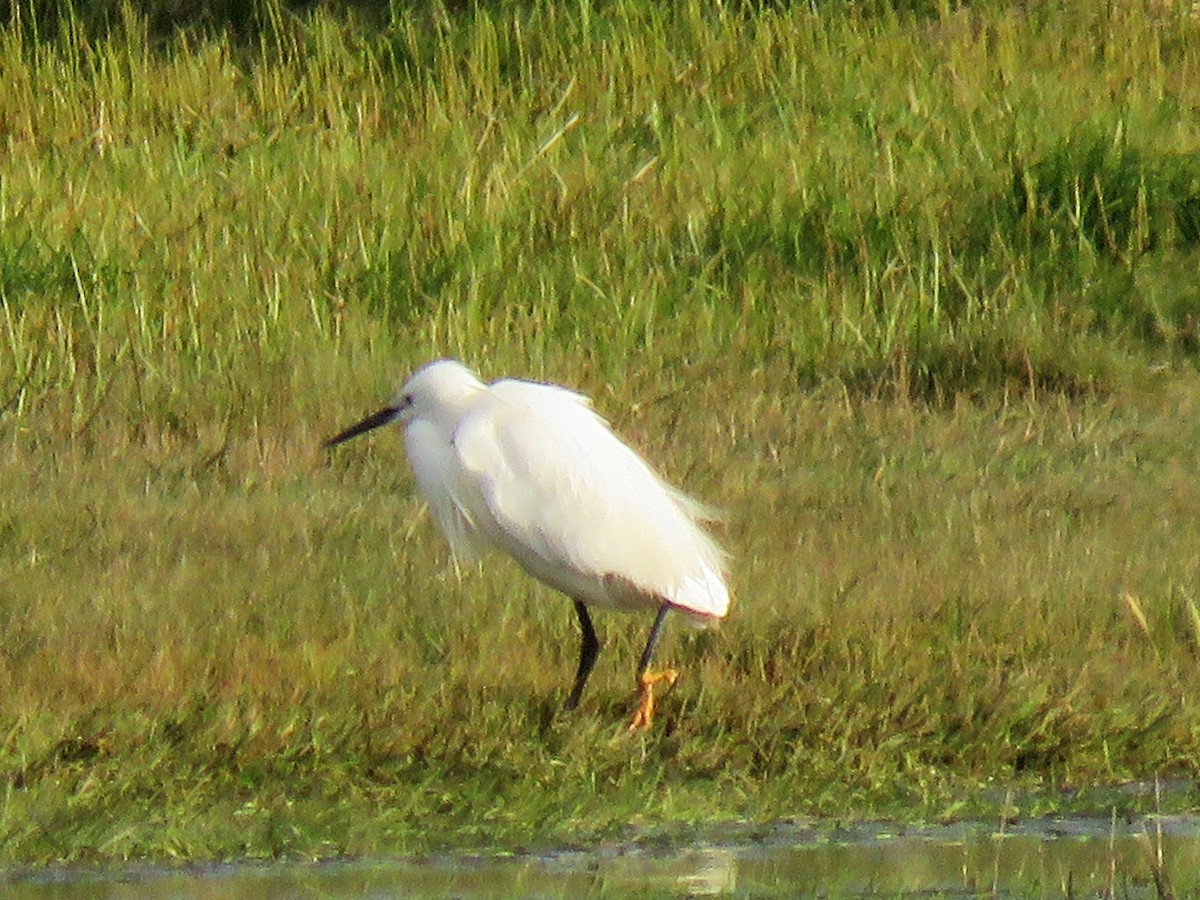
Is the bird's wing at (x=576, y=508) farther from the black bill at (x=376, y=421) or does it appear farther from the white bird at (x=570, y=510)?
the black bill at (x=376, y=421)

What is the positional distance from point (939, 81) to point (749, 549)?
4402 millimetres

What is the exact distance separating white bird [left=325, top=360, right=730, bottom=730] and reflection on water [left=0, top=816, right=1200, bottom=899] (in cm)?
70

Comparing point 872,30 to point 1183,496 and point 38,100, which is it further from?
point 1183,496

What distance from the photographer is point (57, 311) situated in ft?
26.4

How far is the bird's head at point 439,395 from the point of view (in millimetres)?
5258

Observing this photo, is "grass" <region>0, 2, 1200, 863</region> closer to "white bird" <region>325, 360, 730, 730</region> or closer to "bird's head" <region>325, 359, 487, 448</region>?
"white bird" <region>325, 360, 730, 730</region>

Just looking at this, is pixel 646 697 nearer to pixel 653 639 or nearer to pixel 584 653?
pixel 653 639

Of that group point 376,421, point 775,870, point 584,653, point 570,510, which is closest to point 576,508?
point 570,510

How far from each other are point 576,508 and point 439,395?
506mm

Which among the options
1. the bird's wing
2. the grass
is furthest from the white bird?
the grass

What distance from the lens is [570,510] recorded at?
4949 mm

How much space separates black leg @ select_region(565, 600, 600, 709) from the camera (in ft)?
15.9

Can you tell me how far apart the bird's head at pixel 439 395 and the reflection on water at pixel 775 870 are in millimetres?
1349

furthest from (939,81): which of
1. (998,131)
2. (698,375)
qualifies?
(698,375)
